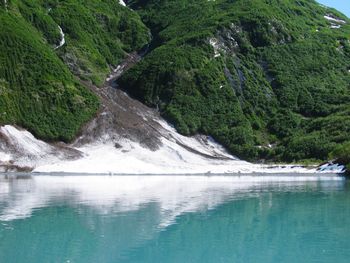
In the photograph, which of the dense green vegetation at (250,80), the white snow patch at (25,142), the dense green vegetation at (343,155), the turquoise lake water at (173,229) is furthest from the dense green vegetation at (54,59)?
the turquoise lake water at (173,229)

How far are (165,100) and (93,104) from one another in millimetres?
20317

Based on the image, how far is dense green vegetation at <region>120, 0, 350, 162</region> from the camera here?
114250 mm

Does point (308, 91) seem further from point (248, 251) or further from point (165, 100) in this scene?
point (248, 251)

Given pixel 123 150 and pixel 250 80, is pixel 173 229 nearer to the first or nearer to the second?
pixel 123 150

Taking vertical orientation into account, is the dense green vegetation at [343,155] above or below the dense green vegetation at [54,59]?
below

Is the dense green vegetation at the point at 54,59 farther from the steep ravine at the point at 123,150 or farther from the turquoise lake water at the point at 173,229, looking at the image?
the turquoise lake water at the point at 173,229

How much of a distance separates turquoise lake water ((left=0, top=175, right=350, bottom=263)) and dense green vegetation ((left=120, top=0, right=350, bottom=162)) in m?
72.4

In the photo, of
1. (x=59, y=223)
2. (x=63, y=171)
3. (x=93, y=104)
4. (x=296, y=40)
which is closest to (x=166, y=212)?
(x=59, y=223)

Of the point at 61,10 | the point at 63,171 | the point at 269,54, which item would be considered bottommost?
the point at 63,171

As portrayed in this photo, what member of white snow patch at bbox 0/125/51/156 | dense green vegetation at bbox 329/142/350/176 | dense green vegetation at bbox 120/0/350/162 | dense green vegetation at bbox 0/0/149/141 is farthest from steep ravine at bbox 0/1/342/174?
dense green vegetation at bbox 120/0/350/162

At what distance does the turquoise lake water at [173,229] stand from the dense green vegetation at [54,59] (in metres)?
65.3

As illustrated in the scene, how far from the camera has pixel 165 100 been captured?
12312 centimetres

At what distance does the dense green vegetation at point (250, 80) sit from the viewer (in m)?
114

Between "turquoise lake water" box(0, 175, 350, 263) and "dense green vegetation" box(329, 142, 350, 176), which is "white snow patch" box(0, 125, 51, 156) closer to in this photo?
"dense green vegetation" box(329, 142, 350, 176)
